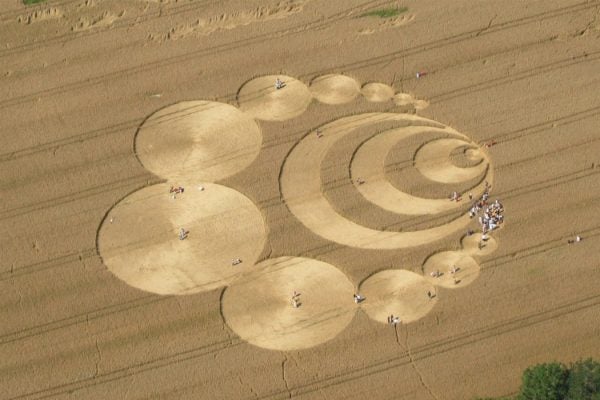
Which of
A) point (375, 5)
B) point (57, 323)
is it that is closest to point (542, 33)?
point (375, 5)

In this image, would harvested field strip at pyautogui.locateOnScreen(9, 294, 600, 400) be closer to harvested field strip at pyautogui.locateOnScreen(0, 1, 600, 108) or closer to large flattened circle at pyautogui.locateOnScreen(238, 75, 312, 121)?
large flattened circle at pyautogui.locateOnScreen(238, 75, 312, 121)

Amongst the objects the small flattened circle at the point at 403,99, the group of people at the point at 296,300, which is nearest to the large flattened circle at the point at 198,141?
the small flattened circle at the point at 403,99

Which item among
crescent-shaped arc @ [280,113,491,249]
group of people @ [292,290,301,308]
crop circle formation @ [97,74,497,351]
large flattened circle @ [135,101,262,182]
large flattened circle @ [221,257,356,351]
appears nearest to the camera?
large flattened circle @ [221,257,356,351]

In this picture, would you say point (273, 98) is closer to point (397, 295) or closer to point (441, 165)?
point (441, 165)

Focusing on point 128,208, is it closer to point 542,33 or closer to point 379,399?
point 379,399

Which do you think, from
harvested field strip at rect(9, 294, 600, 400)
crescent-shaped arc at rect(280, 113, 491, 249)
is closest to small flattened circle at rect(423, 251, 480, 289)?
crescent-shaped arc at rect(280, 113, 491, 249)

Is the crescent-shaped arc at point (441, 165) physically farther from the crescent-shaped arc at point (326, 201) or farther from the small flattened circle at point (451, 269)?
the small flattened circle at point (451, 269)
